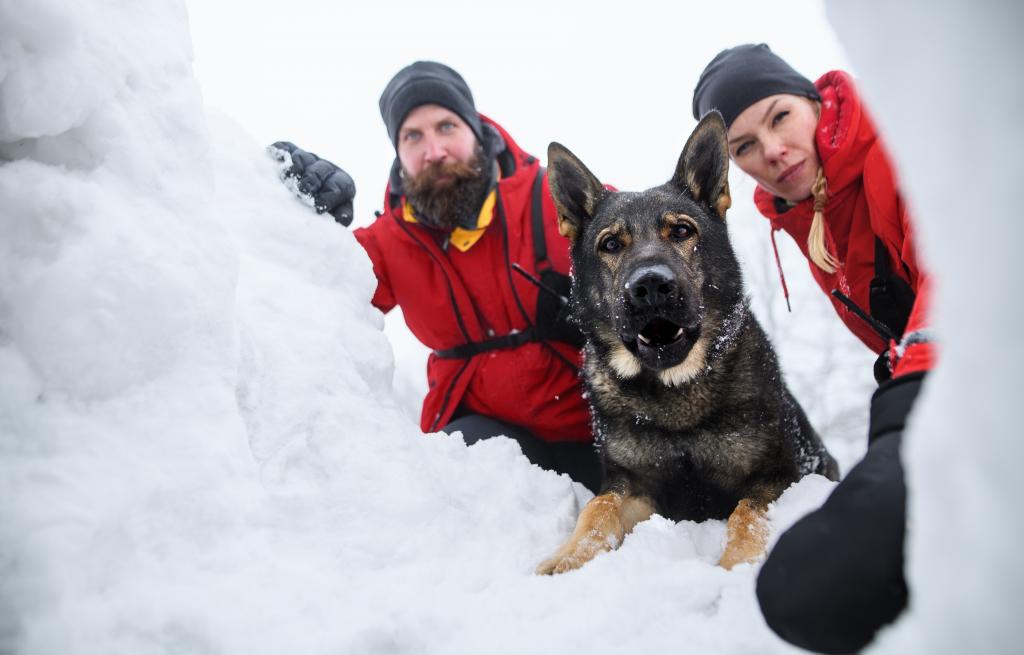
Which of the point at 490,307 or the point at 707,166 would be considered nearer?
the point at 707,166

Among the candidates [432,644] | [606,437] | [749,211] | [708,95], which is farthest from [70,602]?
[749,211]

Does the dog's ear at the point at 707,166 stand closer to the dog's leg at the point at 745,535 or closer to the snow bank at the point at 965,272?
the dog's leg at the point at 745,535

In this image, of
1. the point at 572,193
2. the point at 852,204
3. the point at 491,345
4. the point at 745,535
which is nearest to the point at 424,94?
the point at 572,193

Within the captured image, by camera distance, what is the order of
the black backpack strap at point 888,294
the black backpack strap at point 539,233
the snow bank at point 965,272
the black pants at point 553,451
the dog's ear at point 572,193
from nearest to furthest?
the snow bank at point 965,272, the black backpack strap at point 888,294, the dog's ear at point 572,193, the black backpack strap at point 539,233, the black pants at point 553,451

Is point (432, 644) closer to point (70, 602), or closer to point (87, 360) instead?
point (70, 602)

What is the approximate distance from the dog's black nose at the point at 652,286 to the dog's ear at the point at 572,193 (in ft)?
3.02

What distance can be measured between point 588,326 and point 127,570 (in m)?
2.20

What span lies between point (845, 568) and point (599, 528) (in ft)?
4.96

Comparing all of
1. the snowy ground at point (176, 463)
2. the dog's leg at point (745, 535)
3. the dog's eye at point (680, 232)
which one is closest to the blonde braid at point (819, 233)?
the dog's eye at point (680, 232)

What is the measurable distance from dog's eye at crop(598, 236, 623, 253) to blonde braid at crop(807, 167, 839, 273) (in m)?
1.09

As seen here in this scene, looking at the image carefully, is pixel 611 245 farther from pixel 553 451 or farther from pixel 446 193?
pixel 553 451

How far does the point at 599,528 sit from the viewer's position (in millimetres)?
2238

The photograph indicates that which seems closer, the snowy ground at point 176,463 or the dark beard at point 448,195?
the snowy ground at point 176,463

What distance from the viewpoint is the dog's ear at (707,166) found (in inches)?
112
